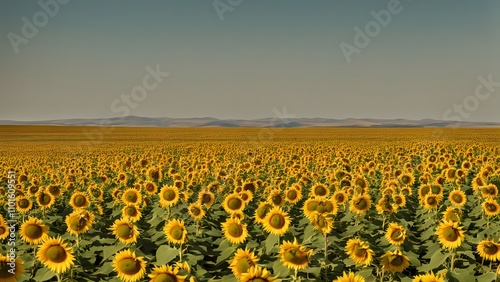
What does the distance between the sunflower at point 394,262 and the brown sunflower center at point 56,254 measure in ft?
12.6

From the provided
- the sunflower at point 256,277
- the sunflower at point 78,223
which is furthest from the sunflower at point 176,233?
the sunflower at point 256,277

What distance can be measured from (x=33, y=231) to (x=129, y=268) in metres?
2.32

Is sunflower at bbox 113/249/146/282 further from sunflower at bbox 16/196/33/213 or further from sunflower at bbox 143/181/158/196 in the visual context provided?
sunflower at bbox 143/181/158/196

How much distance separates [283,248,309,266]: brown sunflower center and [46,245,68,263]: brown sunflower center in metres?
2.71

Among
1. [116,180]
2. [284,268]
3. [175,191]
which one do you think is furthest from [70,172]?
[284,268]

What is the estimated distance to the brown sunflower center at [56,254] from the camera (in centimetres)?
587

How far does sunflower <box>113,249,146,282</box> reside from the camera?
5.50m

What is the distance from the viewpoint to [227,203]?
9.25 meters

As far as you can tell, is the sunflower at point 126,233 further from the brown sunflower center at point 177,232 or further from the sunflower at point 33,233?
the sunflower at point 33,233

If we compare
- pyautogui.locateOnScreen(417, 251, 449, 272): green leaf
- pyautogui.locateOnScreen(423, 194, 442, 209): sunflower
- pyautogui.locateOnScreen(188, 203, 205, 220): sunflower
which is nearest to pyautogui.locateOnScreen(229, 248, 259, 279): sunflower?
pyautogui.locateOnScreen(417, 251, 449, 272): green leaf

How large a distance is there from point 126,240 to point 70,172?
9.88 meters

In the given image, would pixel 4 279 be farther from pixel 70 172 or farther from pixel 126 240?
pixel 70 172

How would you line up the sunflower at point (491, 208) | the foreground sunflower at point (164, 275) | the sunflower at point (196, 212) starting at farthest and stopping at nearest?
the sunflower at point (491, 208) → the sunflower at point (196, 212) → the foreground sunflower at point (164, 275)

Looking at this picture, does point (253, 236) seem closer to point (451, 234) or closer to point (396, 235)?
point (396, 235)
